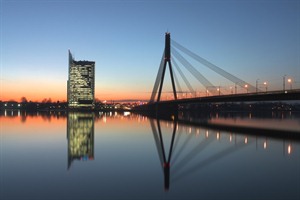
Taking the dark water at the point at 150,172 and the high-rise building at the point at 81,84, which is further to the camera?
the high-rise building at the point at 81,84

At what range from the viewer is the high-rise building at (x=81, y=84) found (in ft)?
610

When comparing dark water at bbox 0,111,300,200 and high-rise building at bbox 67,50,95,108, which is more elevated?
high-rise building at bbox 67,50,95,108

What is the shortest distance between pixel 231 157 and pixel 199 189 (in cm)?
765

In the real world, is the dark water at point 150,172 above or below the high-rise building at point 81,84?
below

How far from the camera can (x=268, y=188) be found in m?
11.0

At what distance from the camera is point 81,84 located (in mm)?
191875

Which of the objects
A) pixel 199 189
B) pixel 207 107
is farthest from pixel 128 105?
pixel 199 189

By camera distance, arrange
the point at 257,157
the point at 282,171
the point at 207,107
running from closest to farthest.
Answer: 1. the point at 282,171
2. the point at 257,157
3. the point at 207,107

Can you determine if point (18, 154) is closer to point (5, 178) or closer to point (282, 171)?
point (5, 178)

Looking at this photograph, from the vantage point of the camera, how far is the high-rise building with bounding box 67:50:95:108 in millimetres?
186012

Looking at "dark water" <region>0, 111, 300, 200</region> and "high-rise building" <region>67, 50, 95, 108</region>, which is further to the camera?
"high-rise building" <region>67, 50, 95, 108</region>

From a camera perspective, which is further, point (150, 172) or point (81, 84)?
point (81, 84)

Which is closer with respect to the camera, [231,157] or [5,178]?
[5,178]

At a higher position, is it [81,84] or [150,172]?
[81,84]
